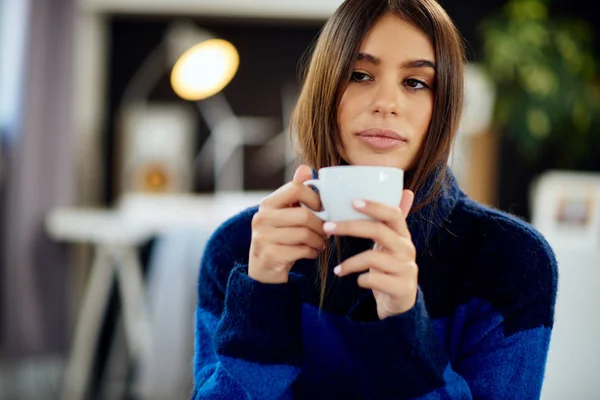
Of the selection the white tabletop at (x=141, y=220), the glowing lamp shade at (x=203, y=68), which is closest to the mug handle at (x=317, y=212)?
the white tabletop at (x=141, y=220)

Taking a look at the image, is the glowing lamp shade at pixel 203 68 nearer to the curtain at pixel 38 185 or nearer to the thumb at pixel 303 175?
the curtain at pixel 38 185

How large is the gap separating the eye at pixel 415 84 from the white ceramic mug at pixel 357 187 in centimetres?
20

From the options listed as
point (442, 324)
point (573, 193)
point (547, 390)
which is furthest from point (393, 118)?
point (573, 193)

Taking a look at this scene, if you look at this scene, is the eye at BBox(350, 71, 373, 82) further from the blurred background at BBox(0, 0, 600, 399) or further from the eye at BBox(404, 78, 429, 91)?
the blurred background at BBox(0, 0, 600, 399)

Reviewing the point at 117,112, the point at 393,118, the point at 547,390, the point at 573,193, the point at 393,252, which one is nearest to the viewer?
the point at 393,252

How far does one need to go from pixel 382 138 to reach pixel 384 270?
201 mm

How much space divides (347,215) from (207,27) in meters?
5.55

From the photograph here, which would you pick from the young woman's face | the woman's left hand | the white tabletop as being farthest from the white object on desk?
the white tabletop

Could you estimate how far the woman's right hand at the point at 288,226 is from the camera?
0.60m

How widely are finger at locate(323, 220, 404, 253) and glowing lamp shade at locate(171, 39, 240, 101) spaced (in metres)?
2.01

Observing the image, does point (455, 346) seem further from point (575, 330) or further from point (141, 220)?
point (141, 220)

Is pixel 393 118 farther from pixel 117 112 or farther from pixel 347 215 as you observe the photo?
pixel 117 112

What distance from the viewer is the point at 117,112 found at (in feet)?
18.7

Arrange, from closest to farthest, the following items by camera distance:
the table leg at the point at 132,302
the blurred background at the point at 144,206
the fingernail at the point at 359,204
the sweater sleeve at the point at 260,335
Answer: the fingernail at the point at 359,204
the sweater sleeve at the point at 260,335
the blurred background at the point at 144,206
the table leg at the point at 132,302
